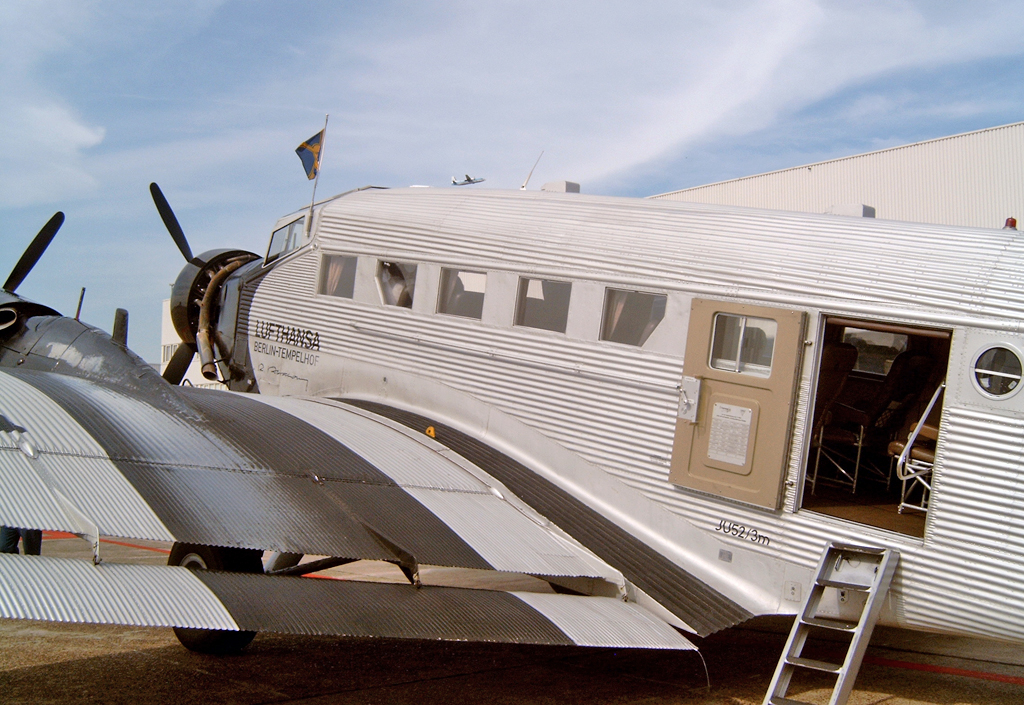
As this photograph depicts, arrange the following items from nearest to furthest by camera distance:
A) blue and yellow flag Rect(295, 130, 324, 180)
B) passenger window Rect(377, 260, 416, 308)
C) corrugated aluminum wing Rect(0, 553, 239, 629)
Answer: corrugated aluminum wing Rect(0, 553, 239, 629), passenger window Rect(377, 260, 416, 308), blue and yellow flag Rect(295, 130, 324, 180)

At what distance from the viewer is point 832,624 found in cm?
470

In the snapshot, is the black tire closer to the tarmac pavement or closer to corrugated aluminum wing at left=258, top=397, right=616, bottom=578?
the tarmac pavement

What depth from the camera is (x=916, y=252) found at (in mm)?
5078

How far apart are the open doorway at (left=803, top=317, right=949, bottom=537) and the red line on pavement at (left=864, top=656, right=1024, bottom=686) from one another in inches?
47.7

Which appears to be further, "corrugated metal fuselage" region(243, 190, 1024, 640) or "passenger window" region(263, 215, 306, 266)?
"passenger window" region(263, 215, 306, 266)

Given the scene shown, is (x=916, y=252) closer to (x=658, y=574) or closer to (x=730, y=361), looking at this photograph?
(x=730, y=361)

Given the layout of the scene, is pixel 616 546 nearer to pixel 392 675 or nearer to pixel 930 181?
pixel 392 675

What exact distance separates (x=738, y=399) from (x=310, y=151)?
651cm

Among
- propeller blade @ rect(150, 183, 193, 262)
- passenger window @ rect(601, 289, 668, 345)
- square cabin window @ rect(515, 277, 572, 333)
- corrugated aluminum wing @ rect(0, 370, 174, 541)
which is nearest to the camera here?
corrugated aluminum wing @ rect(0, 370, 174, 541)

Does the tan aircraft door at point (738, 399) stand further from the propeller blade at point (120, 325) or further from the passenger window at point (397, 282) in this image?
the propeller blade at point (120, 325)

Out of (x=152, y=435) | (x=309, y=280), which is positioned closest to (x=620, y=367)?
(x=152, y=435)

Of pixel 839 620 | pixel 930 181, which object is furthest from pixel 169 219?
pixel 930 181

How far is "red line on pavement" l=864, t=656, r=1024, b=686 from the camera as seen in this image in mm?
6094

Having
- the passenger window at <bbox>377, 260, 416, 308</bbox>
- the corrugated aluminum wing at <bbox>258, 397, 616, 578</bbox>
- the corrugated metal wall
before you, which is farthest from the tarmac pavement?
the corrugated metal wall
